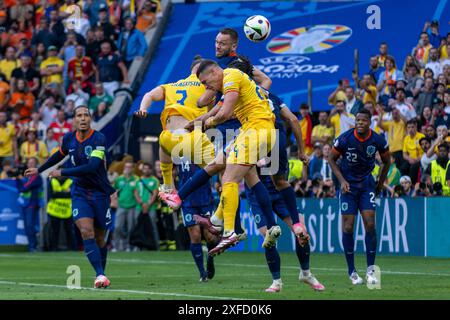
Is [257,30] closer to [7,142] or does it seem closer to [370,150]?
[370,150]

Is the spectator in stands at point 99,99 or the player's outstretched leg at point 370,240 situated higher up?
the spectator in stands at point 99,99

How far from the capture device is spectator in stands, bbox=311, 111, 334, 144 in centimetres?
2772

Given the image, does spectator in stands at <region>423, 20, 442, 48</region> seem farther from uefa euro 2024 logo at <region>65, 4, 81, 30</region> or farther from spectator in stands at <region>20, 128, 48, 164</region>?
uefa euro 2024 logo at <region>65, 4, 81, 30</region>

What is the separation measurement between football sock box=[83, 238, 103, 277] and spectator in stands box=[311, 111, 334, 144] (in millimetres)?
12284

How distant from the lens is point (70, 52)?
35.0 meters

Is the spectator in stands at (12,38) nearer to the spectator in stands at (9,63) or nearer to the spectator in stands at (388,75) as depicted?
the spectator in stands at (9,63)

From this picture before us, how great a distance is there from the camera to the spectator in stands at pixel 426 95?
2623 centimetres

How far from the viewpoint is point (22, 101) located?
34.2 meters

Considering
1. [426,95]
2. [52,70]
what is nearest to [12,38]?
[52,70]

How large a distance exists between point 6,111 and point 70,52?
8.19 ft

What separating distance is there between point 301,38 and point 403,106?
7692 mm

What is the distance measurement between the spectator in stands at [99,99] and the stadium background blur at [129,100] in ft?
0.14

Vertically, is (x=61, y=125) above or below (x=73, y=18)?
below

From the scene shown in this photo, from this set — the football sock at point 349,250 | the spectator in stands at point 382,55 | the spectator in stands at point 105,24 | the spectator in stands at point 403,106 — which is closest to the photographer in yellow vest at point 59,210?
the spectator in stands at point 105,24
